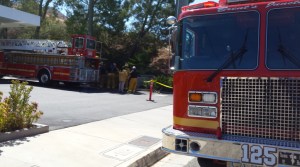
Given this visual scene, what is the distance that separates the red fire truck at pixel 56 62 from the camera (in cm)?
2212

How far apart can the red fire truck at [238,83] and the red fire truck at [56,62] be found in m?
17.2

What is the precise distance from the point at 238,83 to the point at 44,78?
19458 mm

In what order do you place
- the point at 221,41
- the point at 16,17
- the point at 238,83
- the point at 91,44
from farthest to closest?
the point at 16,17, the point at 91,44, the point at 221,41, the point at 238,83

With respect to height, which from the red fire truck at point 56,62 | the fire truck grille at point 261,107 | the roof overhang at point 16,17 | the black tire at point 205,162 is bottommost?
the black tire at point 205,162

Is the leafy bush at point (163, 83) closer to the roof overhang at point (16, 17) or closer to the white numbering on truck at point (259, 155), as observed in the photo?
the roof overhang at point (16, 17)

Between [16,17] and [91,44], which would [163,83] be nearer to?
[91,44]

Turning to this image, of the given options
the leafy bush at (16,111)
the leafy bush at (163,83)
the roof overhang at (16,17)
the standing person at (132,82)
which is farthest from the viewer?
the leafy bush at (163,83)

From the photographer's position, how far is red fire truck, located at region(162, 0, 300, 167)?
15.0 feet

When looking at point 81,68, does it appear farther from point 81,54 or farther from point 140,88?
point 140,88

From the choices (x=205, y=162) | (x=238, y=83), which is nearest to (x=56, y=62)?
(x=205, y=162)

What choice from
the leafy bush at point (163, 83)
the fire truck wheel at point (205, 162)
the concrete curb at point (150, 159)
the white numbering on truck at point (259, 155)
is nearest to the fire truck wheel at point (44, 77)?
the leafy bush at point (163, 83)

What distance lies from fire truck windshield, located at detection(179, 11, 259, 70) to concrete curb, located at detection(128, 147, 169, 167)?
210cm

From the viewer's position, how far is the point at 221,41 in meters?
5.25

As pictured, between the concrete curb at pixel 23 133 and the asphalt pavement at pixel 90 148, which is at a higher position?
the concrete curb at pixel 23 133
